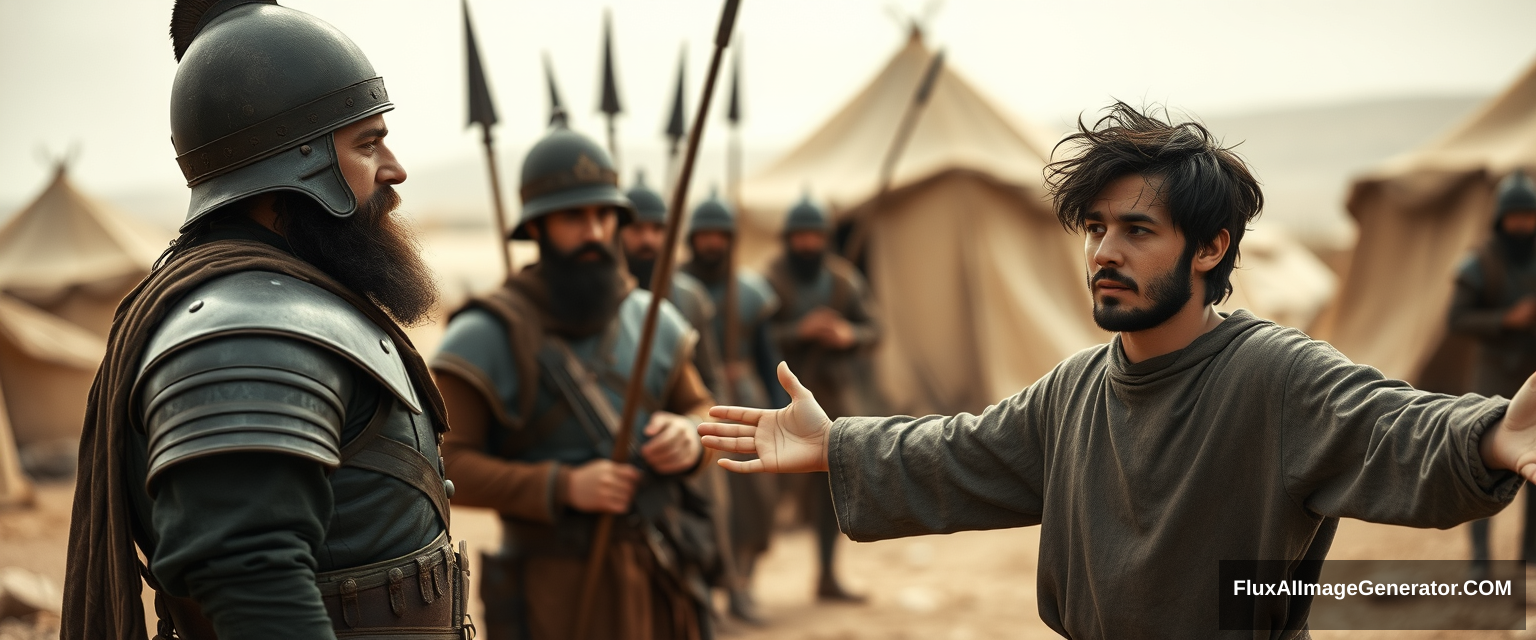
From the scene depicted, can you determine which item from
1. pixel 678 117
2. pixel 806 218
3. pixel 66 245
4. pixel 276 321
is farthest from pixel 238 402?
pixel 66 245

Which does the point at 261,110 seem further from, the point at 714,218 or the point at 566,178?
the point at 714,218

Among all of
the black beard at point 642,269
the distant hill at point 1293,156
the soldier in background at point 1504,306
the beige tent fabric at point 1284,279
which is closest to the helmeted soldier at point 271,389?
the black beard at point 642,269

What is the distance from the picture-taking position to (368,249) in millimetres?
2100

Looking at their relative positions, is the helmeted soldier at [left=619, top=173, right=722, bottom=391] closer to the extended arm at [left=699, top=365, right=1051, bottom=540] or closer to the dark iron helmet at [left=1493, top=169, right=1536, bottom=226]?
the extended arm at [left=699, top=365, right=1051, bottom=540]

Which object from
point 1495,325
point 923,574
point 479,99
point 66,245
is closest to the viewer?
point 479,99

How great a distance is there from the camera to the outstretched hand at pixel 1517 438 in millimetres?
1592

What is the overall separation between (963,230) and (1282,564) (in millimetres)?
8279

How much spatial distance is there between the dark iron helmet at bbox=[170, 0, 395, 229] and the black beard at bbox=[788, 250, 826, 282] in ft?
→ 17.8

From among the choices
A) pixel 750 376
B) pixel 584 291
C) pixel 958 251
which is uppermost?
pixel 958 251

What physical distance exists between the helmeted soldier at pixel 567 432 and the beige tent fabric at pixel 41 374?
9.20m

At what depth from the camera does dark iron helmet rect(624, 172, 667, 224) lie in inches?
226

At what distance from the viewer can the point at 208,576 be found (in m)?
1.67

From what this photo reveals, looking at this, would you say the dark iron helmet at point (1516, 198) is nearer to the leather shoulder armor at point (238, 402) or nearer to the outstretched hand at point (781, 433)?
the outstretched hand at point (781, 433)

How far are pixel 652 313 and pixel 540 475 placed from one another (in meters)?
0.59
